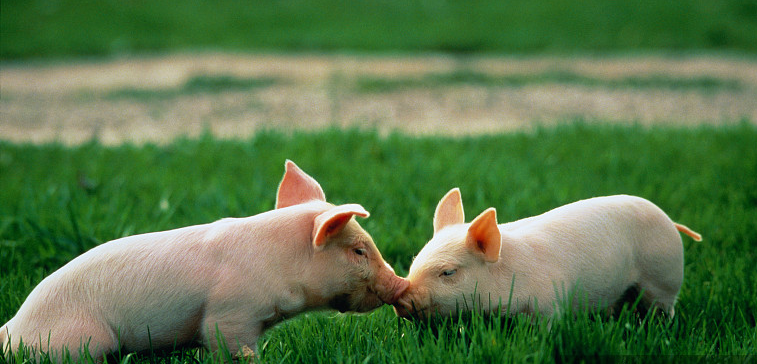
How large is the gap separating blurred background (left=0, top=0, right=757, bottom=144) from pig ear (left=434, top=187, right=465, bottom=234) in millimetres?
5079

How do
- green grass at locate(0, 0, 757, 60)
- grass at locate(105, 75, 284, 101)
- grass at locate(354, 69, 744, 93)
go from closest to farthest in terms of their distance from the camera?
1. grass at locate(105, 75, 284, 101)
2. grass at locate(354, 69, 744, 93)
3. green grass at locate(0, 0, 757, 60)

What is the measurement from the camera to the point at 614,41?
14.6 m

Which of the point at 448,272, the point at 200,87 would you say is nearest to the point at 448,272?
the point at 448,272

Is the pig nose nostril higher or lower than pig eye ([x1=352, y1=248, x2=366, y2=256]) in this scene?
lower

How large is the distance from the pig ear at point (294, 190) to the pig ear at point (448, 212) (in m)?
0.47

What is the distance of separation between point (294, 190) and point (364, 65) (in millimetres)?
10221

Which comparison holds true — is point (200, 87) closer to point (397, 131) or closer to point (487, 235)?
point (397, 131)

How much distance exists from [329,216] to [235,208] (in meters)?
2.21

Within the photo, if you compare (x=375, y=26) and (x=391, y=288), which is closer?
(x=391, y=288)

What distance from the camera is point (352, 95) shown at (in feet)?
35.6

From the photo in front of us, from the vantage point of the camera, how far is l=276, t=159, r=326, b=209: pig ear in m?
3.06

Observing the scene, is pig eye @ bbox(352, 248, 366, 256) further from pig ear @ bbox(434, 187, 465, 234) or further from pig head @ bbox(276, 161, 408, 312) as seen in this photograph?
pig ear @ bbox(434, 187, 465, 234)

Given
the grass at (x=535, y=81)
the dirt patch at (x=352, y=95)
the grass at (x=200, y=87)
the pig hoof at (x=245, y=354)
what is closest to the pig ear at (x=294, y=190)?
the pig hoof at (x=245, y=354)

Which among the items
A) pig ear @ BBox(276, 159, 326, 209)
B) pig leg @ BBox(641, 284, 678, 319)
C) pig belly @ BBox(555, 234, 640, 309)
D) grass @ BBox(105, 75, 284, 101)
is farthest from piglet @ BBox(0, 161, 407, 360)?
grass @ BBox(105, 75, 284, 101)
